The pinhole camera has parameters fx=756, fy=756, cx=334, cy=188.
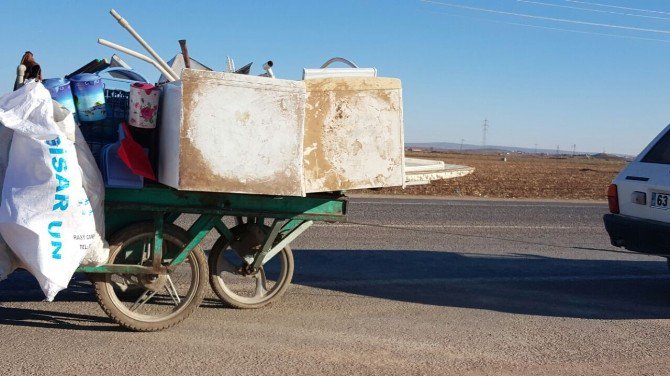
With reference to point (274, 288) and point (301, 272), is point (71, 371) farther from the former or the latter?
point (301, 272)

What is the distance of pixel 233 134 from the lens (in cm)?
496

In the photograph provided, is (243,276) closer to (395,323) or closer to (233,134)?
(395,323)

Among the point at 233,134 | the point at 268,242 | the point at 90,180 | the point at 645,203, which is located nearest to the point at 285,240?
the point at 268,242

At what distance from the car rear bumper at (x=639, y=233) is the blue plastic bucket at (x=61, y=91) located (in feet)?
17.0

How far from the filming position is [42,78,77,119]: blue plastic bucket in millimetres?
5102

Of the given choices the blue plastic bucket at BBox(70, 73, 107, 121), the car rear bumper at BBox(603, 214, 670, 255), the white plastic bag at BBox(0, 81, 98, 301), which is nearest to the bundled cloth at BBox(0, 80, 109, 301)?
the white plastic bag at BBox(0, 81, 98, 301)

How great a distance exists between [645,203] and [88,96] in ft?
16.9

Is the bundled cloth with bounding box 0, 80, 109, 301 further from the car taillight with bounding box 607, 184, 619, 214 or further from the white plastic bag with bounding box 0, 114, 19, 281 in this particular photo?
the car taillight with bounding box 607, 184, 619, 214

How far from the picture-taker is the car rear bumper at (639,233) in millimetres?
6964

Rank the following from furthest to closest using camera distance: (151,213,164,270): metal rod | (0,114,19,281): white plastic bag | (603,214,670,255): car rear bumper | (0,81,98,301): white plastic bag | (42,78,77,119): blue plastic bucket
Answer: (603,214,670,255): car rear bumper
(151,213,164,270): metal rod
(42,78,77,119): blue plastic bucket
(0,114,19,281): white plastic bag
(0,81,98,301): white plastic bag

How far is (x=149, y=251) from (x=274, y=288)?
1.20 meters

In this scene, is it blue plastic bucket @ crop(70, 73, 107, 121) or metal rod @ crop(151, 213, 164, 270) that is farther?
metal rod @ crop(151, 213, 164, 270)

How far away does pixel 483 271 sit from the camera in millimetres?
8383

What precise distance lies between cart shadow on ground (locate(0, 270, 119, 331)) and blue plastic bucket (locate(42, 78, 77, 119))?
1.53m
